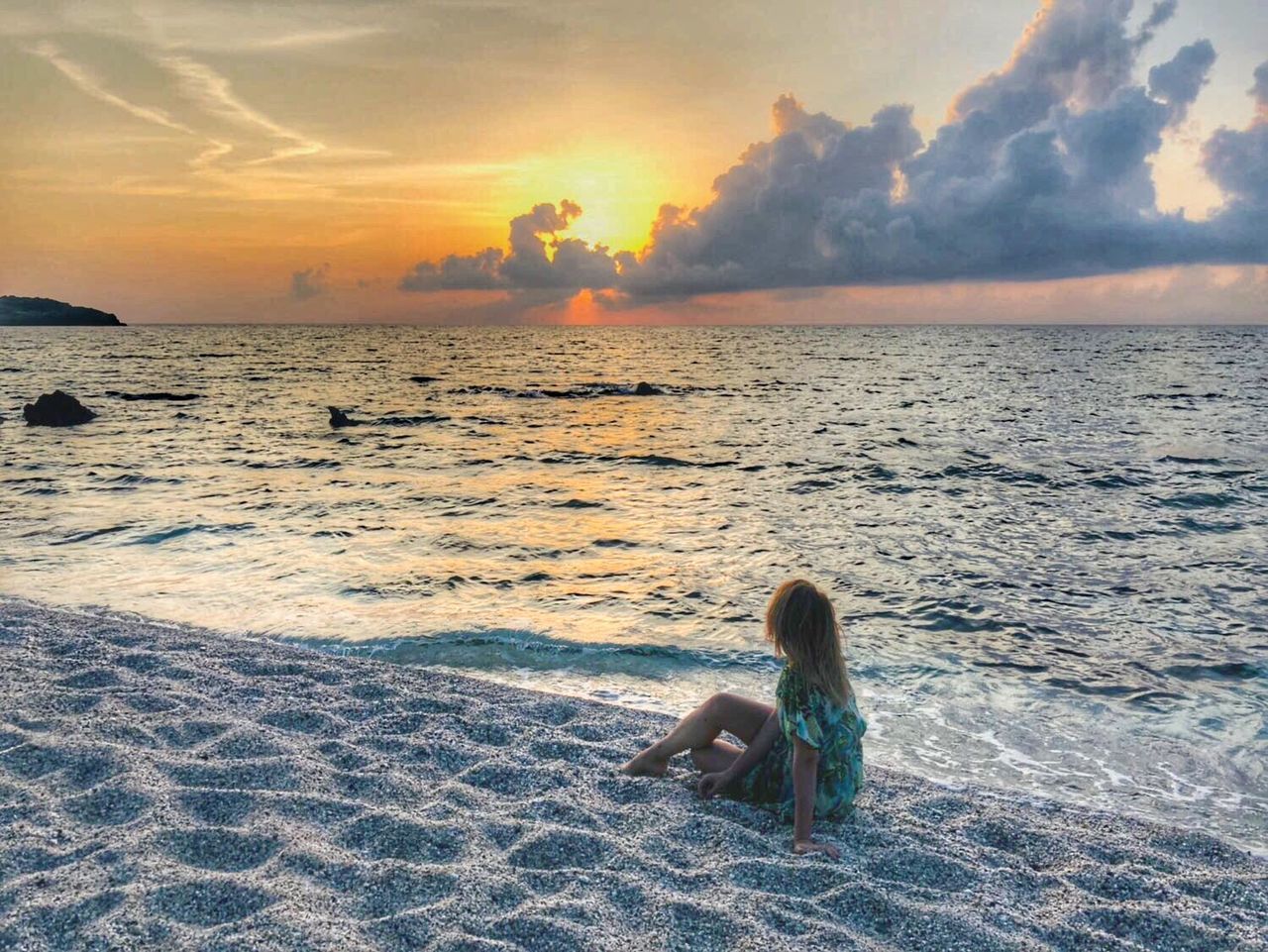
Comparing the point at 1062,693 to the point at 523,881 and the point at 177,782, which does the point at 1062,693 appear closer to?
the point at 523,881

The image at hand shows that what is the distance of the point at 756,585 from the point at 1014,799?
19.3 ft

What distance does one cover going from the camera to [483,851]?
436cm

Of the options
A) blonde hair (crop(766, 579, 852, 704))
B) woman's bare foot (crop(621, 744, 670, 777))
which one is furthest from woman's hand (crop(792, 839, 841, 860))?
woman's bare foot (crop(621, 744, 670, 777))

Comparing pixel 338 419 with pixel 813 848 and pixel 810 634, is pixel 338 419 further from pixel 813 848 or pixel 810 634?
pixel 813 848

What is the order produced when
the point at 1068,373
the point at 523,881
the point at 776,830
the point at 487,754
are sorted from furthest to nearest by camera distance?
the point at 1068,373
the point at 487,754
the point at 776,830
the point at 523,881

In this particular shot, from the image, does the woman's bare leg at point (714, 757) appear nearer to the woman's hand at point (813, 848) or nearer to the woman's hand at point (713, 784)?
the woman's hand at point (713, 784)

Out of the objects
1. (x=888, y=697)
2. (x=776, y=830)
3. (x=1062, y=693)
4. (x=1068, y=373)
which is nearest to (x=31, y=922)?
(x=776, y=830)

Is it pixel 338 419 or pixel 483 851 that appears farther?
pixel 338 419

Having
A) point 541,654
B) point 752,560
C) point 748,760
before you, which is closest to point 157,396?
point 752,560

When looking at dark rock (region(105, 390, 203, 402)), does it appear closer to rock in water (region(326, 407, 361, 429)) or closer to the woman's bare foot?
rock in water (region(326, 407, 361, 429))

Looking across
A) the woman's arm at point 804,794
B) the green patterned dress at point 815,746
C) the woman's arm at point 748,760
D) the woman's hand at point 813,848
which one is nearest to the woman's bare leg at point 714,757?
the woman's arm at point 748,760

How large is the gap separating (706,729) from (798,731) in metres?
0.86

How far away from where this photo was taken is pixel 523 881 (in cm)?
408

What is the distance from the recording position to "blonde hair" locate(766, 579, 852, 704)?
465cm
